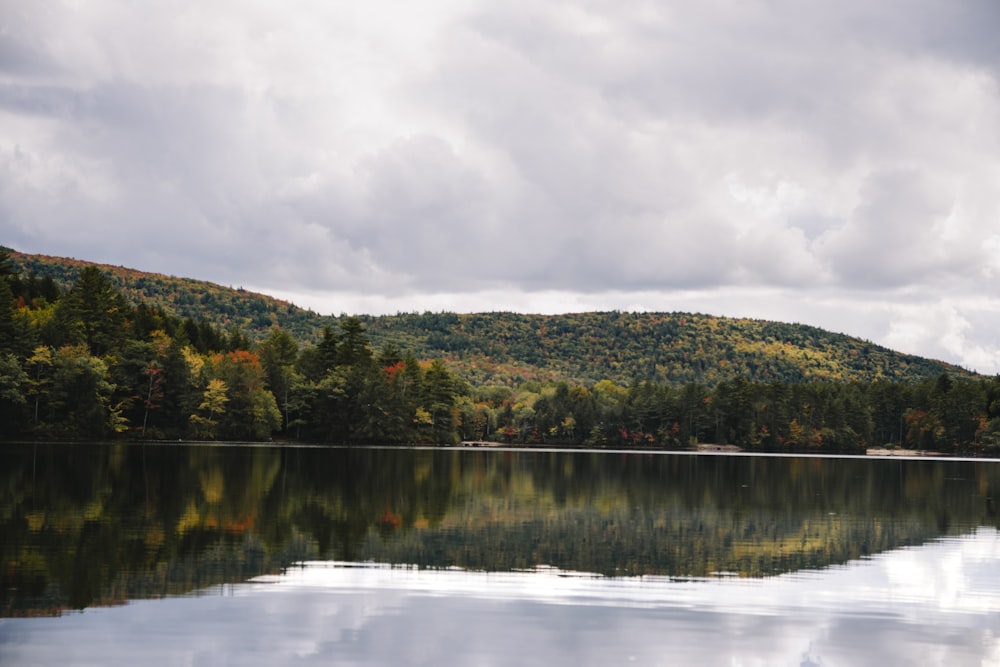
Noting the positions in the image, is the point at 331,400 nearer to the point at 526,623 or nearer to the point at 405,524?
the point at 405,524

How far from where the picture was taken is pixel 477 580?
2386 cm

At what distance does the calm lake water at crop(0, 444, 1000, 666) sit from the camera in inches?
695

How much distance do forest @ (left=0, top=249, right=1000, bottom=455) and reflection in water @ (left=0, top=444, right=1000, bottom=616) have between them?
4404cm

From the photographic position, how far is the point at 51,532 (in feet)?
94.8

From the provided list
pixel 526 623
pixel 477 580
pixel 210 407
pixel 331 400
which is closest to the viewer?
pixel 526 623

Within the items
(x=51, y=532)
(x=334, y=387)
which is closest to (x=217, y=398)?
(x=334, y=387)

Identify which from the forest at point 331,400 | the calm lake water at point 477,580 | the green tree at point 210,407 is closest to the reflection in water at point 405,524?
the calm lake water at point 477,580

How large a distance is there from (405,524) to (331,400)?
105 metres

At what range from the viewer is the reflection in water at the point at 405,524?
965 inches

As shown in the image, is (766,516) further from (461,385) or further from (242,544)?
(461,385)

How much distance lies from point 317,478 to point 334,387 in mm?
78398

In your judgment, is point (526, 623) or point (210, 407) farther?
point (210, 407)

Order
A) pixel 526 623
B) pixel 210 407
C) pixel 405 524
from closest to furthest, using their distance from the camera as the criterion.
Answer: pixel 526 623
pixel 405 524
pixel 210 407

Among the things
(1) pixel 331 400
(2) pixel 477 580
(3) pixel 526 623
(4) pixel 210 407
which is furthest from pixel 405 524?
(1) pixel 331 400
